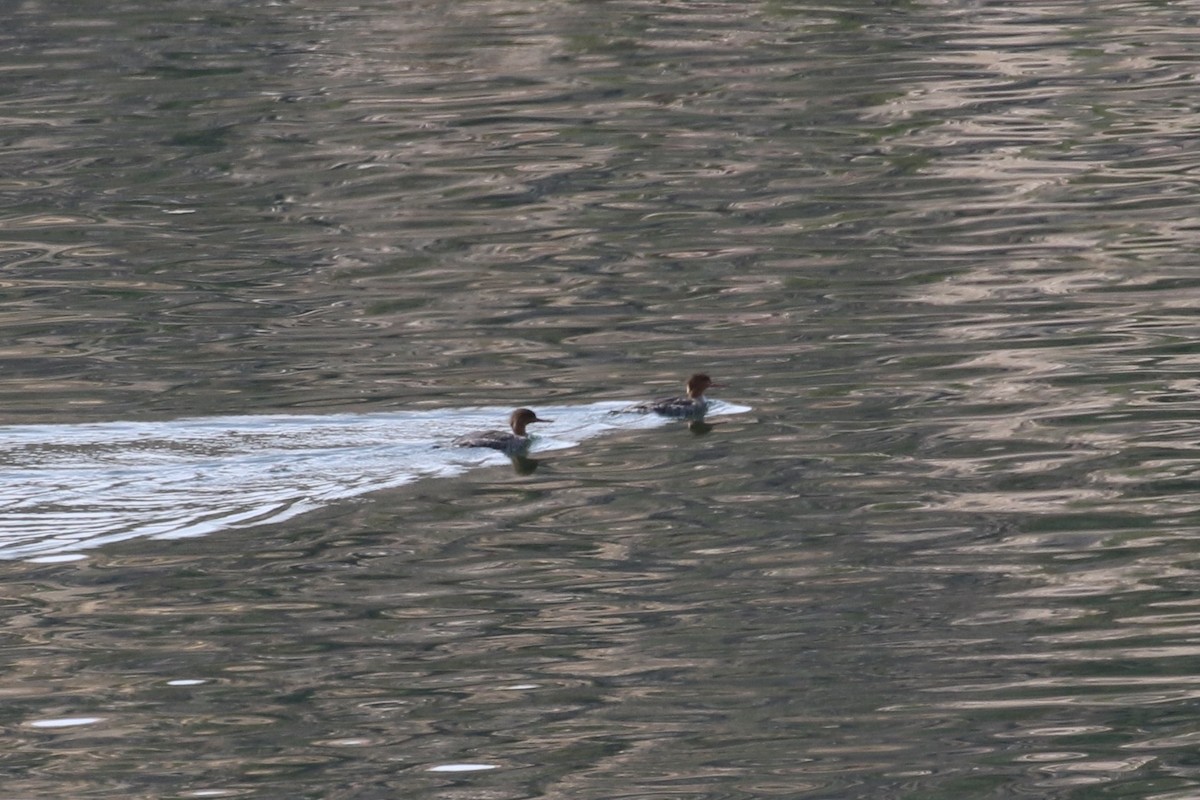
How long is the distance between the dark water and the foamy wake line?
4cm

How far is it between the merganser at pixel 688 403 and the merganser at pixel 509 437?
0.80 m

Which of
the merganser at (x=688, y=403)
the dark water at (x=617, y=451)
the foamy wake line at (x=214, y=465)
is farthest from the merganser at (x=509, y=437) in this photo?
the merganser at (x=688, y=403)

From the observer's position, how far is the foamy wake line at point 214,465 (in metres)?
11.8

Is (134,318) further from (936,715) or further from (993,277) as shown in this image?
(936,715)

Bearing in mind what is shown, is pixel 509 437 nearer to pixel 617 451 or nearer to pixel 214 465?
pixel 617 451

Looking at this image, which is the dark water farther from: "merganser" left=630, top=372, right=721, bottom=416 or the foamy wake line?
"merganser" left=630, top=372, right=721, bottom=416

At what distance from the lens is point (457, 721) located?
361 inches

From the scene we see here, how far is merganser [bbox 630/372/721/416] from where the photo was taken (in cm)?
1368

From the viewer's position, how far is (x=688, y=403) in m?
13.7

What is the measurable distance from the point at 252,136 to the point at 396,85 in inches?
142

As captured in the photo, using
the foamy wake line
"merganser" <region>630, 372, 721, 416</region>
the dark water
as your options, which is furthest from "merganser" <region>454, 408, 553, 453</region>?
"merganser" <region>630, 372, 721, 416</region>

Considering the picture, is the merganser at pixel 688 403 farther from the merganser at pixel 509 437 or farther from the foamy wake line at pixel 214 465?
the merganser at pixel 509 437

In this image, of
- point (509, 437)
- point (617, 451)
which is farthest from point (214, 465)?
point (617, 451)

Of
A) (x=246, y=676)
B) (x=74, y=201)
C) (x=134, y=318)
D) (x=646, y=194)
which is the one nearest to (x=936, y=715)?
(x=246, y=676)
